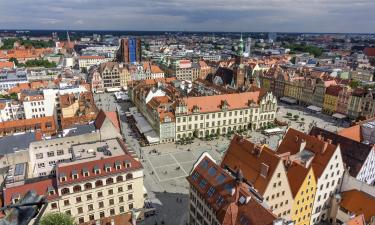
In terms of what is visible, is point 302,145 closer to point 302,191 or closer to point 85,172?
point 302,191

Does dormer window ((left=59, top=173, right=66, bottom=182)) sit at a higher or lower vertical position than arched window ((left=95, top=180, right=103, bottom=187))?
higher

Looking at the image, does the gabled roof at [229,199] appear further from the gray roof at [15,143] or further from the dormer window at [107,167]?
the gray roof at [15,143]

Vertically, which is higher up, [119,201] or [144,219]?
[119,201]

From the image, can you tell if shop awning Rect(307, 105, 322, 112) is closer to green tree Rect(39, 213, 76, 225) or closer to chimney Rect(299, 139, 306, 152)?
chimney Rect(299, 139, 306, 152)

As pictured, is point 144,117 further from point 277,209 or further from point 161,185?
point 277,209

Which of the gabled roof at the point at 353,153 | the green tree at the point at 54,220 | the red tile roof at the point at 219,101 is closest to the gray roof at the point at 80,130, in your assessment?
the green tree at the point at 54,220

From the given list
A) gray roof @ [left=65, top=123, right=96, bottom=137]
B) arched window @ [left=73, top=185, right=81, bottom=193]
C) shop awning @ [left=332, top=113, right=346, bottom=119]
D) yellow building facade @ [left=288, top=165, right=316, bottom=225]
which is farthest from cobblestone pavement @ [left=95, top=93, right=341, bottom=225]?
yellow building facade @ [left=288, top=165, right=316, bottom=225]

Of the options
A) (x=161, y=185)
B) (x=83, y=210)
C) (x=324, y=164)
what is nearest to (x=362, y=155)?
(x=324, y=164)
